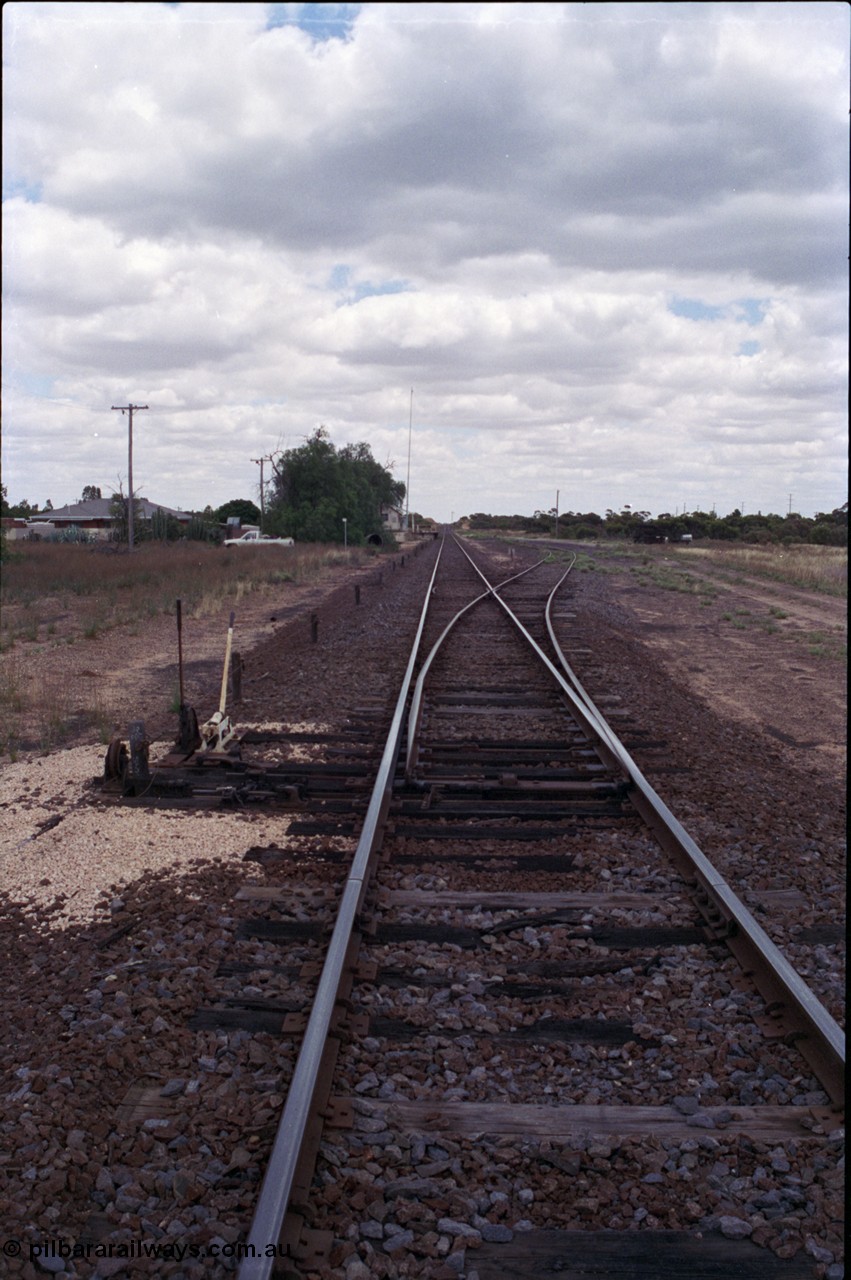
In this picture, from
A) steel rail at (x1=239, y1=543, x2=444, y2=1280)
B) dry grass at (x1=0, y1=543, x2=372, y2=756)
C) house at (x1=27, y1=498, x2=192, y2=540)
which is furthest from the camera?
house at (x1=27, y1=498, x2=192, y2=540)

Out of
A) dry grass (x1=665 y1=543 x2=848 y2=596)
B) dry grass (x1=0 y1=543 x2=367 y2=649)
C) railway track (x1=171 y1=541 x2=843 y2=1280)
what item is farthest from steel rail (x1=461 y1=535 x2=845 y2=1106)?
dry grass (x1=665 y1=543 x2=848 y2=596)

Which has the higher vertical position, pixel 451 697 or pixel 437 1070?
pixel 451 697

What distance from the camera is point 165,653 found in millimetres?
17422

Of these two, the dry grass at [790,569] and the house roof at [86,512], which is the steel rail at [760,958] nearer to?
the dry grass at [790,569]

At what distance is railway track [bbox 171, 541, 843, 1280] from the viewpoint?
3074mm

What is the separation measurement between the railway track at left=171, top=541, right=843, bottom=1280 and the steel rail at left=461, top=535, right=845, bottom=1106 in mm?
14

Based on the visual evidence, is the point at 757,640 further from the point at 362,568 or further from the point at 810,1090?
the point at 362,568

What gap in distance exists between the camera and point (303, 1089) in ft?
11.7

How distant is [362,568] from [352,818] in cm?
3800

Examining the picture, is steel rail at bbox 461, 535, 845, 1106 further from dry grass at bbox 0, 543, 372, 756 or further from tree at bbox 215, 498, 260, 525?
tree at bbox 215, 498, 260, 525

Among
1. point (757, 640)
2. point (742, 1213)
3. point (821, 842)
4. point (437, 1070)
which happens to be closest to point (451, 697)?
point (821, 842)

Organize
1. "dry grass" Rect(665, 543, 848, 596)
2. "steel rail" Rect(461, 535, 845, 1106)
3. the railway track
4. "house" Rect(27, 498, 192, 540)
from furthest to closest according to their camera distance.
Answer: "house" Rect(27, 498, 192, 540), "dry grass" Rect(665, 543, 848, 596), "steel rail" Rect(461, 535, 845, 1106), the railway track

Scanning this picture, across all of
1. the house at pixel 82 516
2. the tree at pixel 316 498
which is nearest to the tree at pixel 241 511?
the house at pixel 82 516

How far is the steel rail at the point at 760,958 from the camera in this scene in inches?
154
